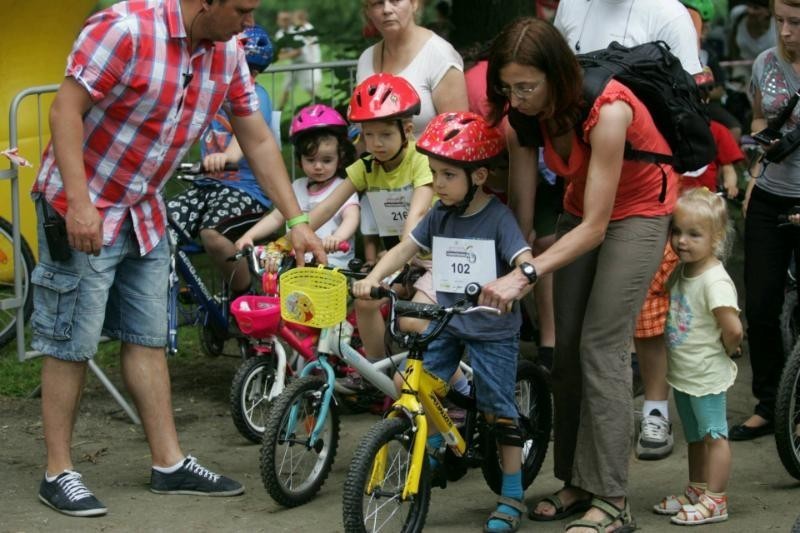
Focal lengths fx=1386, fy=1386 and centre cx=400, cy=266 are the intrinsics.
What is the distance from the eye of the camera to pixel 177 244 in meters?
7.20

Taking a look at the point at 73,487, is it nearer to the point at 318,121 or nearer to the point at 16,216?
the point at 16,216

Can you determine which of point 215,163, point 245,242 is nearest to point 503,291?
point 245,242

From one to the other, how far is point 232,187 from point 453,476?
7.84ft

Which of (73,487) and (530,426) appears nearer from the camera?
Answer: (73,487)

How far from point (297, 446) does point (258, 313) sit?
744 millimetres

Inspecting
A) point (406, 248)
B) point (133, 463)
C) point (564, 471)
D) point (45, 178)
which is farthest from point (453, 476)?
point (45, 178)

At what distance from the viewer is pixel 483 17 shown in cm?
934

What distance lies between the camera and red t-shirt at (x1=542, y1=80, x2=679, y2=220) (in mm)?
4906

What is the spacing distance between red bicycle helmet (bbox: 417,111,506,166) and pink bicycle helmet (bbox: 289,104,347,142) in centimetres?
180

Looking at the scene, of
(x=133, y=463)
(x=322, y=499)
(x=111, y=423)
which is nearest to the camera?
(x=322, y=499)

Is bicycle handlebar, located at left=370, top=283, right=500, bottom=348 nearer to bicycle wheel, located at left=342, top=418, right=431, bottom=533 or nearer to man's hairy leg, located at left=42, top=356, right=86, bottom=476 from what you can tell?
bicycle wheel, located at left=342, top=418, right=431, bottom=533

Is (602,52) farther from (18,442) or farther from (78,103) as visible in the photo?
(18,442)

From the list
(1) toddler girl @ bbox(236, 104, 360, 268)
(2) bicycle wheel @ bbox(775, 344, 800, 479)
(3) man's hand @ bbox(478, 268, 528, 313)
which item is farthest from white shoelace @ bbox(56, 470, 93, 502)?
(2) bicycle wheel @ bbox(775, 344, 800, 479)

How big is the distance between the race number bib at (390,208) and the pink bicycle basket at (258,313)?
622 mm
